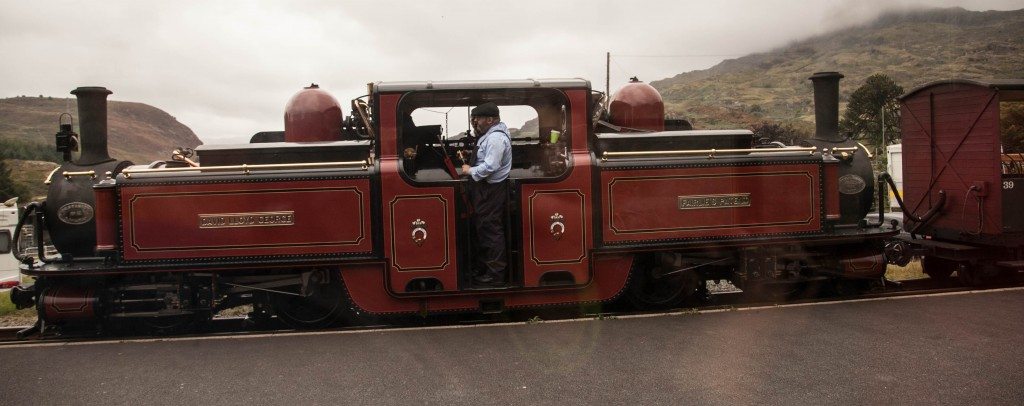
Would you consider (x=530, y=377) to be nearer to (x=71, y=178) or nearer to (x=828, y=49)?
(x=71, y=178)

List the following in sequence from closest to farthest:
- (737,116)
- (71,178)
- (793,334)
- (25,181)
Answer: (793,334), (71,178), (25,181), (737,116)

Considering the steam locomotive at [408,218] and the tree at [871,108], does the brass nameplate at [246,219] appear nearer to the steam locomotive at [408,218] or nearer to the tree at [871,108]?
the steam locomotive at [408,218]

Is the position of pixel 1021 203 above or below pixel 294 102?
below

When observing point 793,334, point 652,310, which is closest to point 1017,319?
point 793,334

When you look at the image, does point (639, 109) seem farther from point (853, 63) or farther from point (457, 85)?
point (853, 63)

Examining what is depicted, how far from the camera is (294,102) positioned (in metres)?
6.55

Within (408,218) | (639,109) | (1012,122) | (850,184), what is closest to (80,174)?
(408,218)

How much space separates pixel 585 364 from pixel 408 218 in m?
2.04

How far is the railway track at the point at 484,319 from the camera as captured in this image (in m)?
5.82

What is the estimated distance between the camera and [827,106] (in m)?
7.53

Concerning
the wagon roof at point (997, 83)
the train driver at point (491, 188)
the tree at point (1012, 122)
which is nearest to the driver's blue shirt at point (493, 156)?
the train driver at point (491, 188)

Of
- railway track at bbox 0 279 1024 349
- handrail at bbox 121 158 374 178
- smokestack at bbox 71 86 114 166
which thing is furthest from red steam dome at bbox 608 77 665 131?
smokestack at bbox 71 86 114 166

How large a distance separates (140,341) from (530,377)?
11.6 ft

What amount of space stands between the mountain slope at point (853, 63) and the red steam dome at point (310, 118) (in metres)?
36.1
